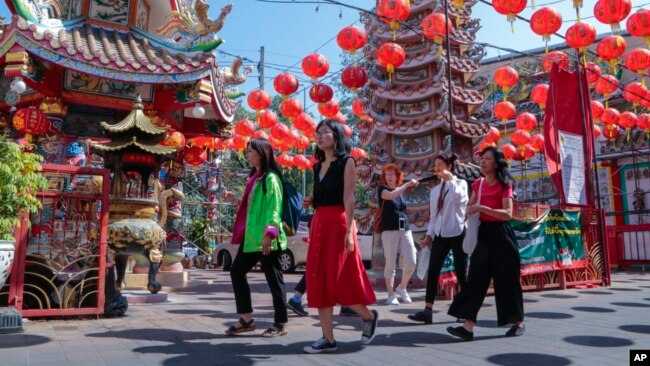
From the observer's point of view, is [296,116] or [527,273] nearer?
[527,273]

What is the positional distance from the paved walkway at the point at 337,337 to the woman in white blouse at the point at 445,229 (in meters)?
0.37

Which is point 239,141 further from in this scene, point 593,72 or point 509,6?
point 593,72

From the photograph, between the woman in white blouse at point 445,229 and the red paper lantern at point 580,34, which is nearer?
the woman in white blouse at point 445,229

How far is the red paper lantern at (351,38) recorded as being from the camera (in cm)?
1093

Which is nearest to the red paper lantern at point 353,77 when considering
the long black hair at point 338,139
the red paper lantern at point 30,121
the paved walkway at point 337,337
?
the red paper lantern at point 30,121

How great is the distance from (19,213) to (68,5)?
5.88m

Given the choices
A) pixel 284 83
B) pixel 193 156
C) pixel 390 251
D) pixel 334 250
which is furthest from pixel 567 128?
pixel 193 156

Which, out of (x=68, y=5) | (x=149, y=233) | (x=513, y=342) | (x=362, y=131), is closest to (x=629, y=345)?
(x=513, y=342)

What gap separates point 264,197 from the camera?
4.39 metres

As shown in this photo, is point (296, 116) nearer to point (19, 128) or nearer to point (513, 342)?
point (19, 128)

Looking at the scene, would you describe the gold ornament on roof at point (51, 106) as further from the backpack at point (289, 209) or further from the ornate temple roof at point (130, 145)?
the backpack at point (289, 209)

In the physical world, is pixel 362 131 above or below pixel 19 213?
above

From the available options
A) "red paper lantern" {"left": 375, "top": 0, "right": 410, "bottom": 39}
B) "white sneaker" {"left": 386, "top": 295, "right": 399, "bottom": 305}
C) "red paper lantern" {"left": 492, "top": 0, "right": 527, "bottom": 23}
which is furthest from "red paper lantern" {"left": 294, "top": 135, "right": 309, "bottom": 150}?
"white sneaker" {"left": 386, "top": 295, "right": 399, "bottom": 305}

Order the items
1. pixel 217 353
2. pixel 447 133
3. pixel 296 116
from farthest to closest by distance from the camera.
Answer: pixel 447 133, pixel 296 116, pixel 217 353
